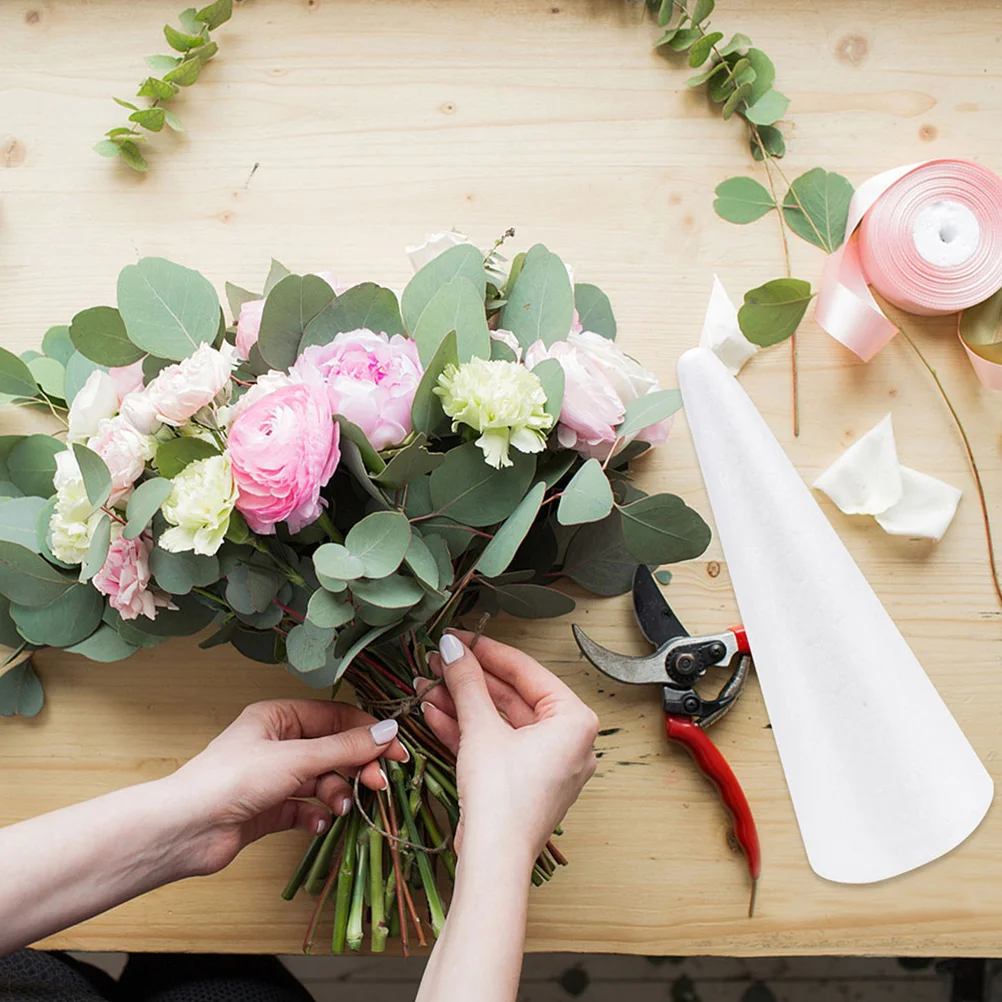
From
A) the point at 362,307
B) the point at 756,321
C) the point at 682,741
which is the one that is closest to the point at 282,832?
the point at 682,741

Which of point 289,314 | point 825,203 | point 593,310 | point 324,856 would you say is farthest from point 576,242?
point 324,856

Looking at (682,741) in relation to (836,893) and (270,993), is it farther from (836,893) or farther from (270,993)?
(270,993)

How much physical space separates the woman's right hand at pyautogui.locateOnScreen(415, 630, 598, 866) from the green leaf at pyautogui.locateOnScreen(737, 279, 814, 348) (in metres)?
0.42

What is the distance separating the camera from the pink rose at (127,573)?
27.0 inches

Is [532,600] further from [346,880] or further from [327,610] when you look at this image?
[346,880]

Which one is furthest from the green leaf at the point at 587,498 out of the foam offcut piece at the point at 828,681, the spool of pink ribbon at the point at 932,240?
the spool of pink ribbon at the point at 932,240

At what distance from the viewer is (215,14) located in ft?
3.06

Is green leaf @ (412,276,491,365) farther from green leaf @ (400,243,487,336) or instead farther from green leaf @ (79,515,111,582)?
green leaf @ (79,515,111,582)

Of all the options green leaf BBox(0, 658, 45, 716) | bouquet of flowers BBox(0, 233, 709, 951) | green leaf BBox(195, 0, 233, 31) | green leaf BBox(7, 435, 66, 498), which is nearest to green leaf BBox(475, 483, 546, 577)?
bouquet of flowers BBox(0, 233, 709, 951)

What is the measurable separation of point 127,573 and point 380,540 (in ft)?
0.70

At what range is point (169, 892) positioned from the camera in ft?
2.99

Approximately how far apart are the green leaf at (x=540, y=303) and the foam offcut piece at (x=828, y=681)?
246 mm

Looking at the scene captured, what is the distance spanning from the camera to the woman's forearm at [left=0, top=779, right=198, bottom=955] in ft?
2.22

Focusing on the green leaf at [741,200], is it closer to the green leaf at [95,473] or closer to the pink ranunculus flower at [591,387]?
the pink ranunculus flower at [591,387]
